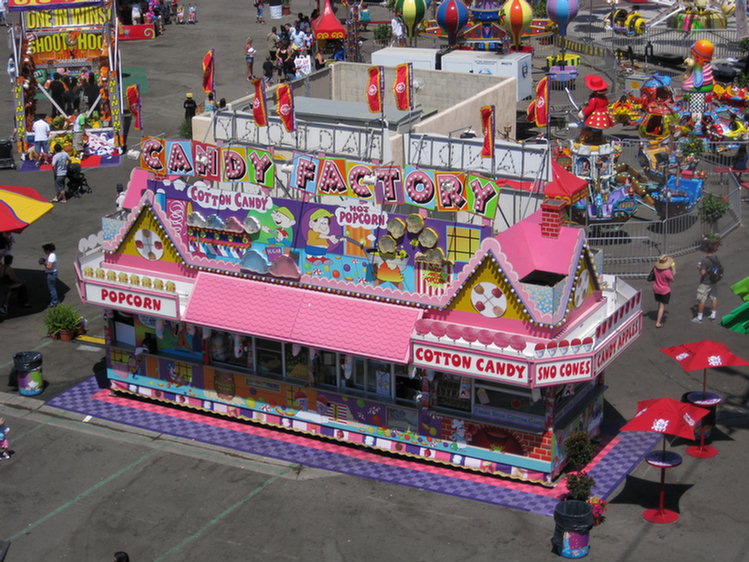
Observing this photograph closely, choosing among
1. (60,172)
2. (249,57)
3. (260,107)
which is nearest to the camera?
(260,107)

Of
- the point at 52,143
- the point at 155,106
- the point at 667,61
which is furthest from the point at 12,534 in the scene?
the point at 667,61

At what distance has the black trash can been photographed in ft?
60.7

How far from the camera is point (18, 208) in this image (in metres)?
28.5

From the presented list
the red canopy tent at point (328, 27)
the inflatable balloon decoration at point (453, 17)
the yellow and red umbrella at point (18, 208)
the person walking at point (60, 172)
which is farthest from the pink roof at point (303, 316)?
the red canopy tent at point (328, 27)

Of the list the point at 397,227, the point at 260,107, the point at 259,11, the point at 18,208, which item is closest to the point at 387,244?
the point at 397,227

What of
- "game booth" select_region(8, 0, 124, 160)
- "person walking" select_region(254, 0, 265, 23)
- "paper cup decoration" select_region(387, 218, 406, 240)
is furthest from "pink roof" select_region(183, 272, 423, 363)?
"person walking" select_region(254, 0, 265, 23)

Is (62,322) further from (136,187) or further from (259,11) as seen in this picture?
(259,11)

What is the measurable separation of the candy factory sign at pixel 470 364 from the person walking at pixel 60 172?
61.8 ft

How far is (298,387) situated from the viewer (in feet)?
74.5

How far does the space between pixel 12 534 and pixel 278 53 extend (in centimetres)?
3277

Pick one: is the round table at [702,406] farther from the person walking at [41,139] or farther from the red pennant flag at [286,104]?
the person walking at [41,139]

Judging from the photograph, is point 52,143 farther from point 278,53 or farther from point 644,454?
point 644,454

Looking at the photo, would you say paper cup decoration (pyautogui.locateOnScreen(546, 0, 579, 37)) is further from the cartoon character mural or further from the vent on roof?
the cartoon character mural

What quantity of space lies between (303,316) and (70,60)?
2373 cm
